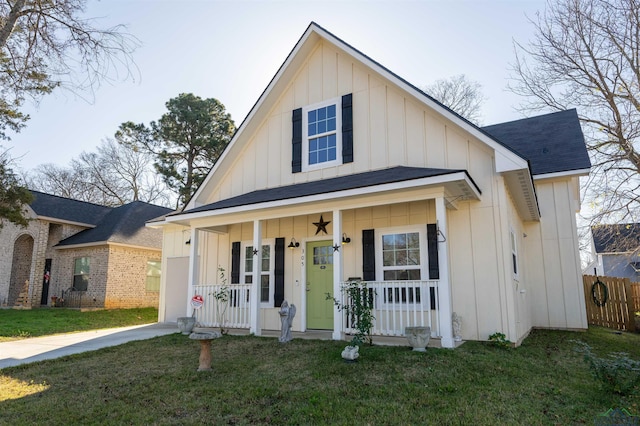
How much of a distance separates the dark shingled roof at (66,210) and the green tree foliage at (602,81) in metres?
20.0

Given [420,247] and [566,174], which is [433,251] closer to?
[420,247]

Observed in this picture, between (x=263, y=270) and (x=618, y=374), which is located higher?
(x=263, y=270)

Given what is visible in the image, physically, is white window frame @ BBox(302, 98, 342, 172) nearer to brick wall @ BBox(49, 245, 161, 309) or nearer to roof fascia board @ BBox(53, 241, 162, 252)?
roof fascia board @ BBox(53, 241, 162, 252)

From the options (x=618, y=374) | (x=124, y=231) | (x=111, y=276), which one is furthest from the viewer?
(x=124, y=231)

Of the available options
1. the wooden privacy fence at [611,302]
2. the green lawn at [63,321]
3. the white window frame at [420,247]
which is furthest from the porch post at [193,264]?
the wooden privacy fence at [611,302]

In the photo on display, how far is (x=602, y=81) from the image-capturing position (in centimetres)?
1223

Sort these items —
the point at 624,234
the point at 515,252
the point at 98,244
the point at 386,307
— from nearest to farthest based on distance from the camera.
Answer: the point at 386,307, the point at 515,252, the point at 624,234, the point at 98,244

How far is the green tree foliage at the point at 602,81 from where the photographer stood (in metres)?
11.5

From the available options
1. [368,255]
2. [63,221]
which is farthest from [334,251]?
[63,221]

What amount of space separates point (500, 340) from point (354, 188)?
11.8ft

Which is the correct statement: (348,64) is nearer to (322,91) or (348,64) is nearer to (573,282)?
(322,91)

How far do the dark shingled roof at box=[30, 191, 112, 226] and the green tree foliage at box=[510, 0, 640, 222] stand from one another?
65.7ft

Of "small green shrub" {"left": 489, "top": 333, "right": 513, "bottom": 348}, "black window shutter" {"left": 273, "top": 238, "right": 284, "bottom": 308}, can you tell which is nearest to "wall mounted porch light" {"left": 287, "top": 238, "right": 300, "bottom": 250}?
"black window shutter" {"left": 273, "top": 238, "right": 284, "bottom": 308}

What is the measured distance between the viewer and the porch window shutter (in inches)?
392
